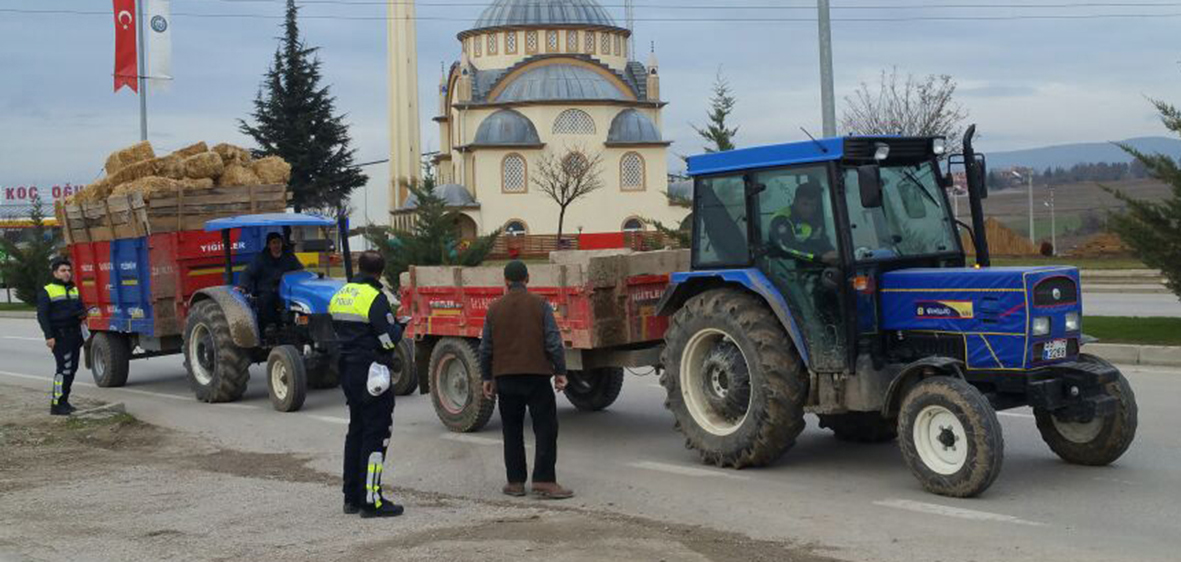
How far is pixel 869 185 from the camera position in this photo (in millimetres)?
8914

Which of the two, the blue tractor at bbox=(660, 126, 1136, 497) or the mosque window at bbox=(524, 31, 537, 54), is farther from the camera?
the mosque window at bbox=(524, 31, 537, 54)

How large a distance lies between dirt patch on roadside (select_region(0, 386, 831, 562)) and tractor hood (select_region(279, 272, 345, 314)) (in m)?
3.16

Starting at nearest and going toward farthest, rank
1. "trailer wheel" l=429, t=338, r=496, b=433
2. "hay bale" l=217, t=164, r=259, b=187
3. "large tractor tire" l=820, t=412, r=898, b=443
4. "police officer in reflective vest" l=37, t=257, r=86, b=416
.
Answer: "large tractor tire" l=820, t=412, r=898, b=443 → "trailer wheel" l=429, t=338, r=496, b=433 → "police officer in reflective vest" l=37, t=257, r=86, b=416 → "hay bale" l=217, t=164, r=259, b=187

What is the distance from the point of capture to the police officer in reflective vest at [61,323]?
47.4 ft

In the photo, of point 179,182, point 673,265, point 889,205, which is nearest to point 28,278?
point 179,182

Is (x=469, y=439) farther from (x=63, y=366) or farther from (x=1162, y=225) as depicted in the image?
(x=1162, y=225)

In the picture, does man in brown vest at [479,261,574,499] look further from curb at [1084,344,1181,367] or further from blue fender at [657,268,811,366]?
curb at [1084,344,1181,367]

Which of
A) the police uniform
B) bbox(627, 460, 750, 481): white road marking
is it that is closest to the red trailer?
bbox(627, 460, 750, 481): white road marking

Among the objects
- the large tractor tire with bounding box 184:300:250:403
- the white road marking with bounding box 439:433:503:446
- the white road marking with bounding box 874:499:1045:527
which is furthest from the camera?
the large tractor tire with bounding box 184:300:250:403

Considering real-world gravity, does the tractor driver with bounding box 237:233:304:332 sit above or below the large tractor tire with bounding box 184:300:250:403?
above

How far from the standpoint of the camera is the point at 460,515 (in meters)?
8.79

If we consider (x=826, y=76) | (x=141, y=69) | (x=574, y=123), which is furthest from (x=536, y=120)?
(x=826, y=76)

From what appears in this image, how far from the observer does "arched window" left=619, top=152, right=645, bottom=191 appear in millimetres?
76938

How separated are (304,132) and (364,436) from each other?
6409 cm
